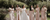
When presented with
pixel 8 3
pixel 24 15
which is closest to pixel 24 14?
pixel 24 15

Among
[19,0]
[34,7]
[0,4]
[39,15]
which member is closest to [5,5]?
[0,4]

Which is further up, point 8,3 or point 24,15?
point 8,3

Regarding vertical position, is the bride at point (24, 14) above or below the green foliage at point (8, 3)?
below

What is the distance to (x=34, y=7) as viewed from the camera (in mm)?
1116

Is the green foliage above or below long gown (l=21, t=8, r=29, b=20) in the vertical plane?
above

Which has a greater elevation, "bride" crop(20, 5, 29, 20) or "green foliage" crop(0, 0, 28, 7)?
"green foliage" crop(0, 0, 28, 7)

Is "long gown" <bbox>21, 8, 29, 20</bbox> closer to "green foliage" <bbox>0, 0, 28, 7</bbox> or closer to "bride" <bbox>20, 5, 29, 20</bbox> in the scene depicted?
"bride" <bbox>20, 5, 29, 20</bbox>

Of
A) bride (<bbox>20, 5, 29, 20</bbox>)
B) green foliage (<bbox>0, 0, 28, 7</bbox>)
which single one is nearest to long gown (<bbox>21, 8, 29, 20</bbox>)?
bride (<bbox>20, 5, 29, 20</bbox>)

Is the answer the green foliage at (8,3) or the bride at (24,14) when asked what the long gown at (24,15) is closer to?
the bride at (24,14)

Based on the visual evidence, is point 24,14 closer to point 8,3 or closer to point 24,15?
point 24,15

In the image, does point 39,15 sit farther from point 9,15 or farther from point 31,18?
point 9,15

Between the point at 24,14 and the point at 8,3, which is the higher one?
the point at 8,3

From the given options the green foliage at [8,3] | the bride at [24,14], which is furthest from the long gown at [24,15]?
the green foliage at [8,3]

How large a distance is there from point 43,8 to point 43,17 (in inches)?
5.6
